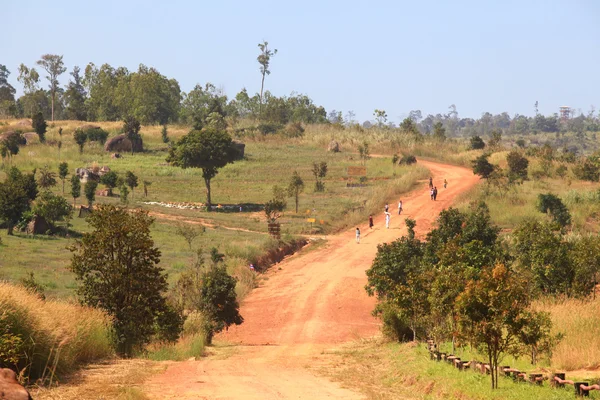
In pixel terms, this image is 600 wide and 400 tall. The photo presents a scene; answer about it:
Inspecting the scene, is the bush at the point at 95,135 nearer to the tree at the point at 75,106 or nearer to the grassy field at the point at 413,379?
the tree at the point at 75,106

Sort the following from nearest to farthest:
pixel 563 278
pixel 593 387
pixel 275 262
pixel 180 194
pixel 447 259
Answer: pixel 593 387 < pixel 447 259 < pixel 563 278 < pixel 275 262 < pixel 180 194

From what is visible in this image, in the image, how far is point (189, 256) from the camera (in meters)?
35.7

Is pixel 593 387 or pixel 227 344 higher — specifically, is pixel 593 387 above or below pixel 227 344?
above

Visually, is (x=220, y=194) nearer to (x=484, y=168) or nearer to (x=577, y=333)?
(x=484, y=168)

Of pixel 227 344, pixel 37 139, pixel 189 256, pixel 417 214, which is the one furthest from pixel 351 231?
pixel 37 139

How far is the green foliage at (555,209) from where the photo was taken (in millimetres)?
42328

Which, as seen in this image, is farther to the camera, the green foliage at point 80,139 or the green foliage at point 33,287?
the green foliage at point 80,139

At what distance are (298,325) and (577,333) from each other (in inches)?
516

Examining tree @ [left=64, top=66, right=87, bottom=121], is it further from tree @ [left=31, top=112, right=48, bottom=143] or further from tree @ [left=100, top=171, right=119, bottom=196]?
tree @ [left=100, top=171, right=119, bottom=196]

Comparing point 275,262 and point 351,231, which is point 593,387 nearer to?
point 275,262

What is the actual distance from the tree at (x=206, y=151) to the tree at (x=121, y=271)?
36.8m

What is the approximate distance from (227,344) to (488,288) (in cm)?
1218

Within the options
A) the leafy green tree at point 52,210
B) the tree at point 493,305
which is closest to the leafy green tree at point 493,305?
the tree at point 493,305

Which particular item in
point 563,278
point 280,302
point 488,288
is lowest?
point 280,302
